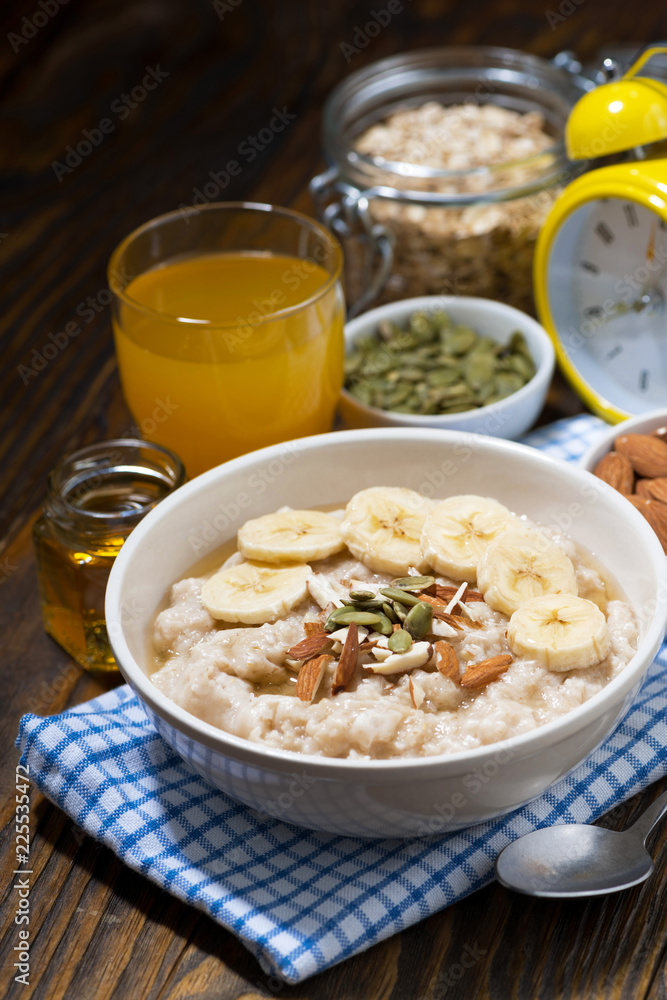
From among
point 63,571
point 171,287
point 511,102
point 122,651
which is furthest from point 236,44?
point 122,651

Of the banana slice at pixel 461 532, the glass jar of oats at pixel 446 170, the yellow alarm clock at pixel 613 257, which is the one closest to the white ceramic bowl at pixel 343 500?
the banana slice at pixel 461 532

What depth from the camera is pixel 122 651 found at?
131cm

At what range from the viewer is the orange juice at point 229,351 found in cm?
181

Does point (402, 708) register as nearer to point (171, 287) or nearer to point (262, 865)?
point (262, 865)

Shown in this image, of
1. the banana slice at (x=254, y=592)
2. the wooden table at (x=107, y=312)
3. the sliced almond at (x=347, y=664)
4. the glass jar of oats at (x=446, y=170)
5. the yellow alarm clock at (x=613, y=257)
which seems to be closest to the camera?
the wooden table at (x=107, y=312)

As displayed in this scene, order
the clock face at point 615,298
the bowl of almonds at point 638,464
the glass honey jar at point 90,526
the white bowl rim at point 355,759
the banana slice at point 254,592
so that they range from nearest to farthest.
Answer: the white bowl rim at point 355,759, the banana slice at point 254,592, the glass honey jar at point 90,526, the bowl of almonds at point 638,464, the clock face at point 615,298

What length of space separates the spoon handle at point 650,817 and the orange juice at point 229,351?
0.96m

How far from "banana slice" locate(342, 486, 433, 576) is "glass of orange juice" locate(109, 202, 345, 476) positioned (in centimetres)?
36

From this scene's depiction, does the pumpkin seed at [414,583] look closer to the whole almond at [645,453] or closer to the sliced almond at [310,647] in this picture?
the sliced almond at [310,647]

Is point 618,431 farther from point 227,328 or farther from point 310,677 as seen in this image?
point 310,677

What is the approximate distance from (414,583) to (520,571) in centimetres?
15

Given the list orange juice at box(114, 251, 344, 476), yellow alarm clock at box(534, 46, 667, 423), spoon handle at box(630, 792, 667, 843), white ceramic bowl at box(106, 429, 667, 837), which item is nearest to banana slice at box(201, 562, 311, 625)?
white ceramic bowl at box(106, 429, 667, 837)

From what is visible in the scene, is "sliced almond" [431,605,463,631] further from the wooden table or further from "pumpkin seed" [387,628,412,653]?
the wooden table

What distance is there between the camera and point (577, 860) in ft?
4.13
